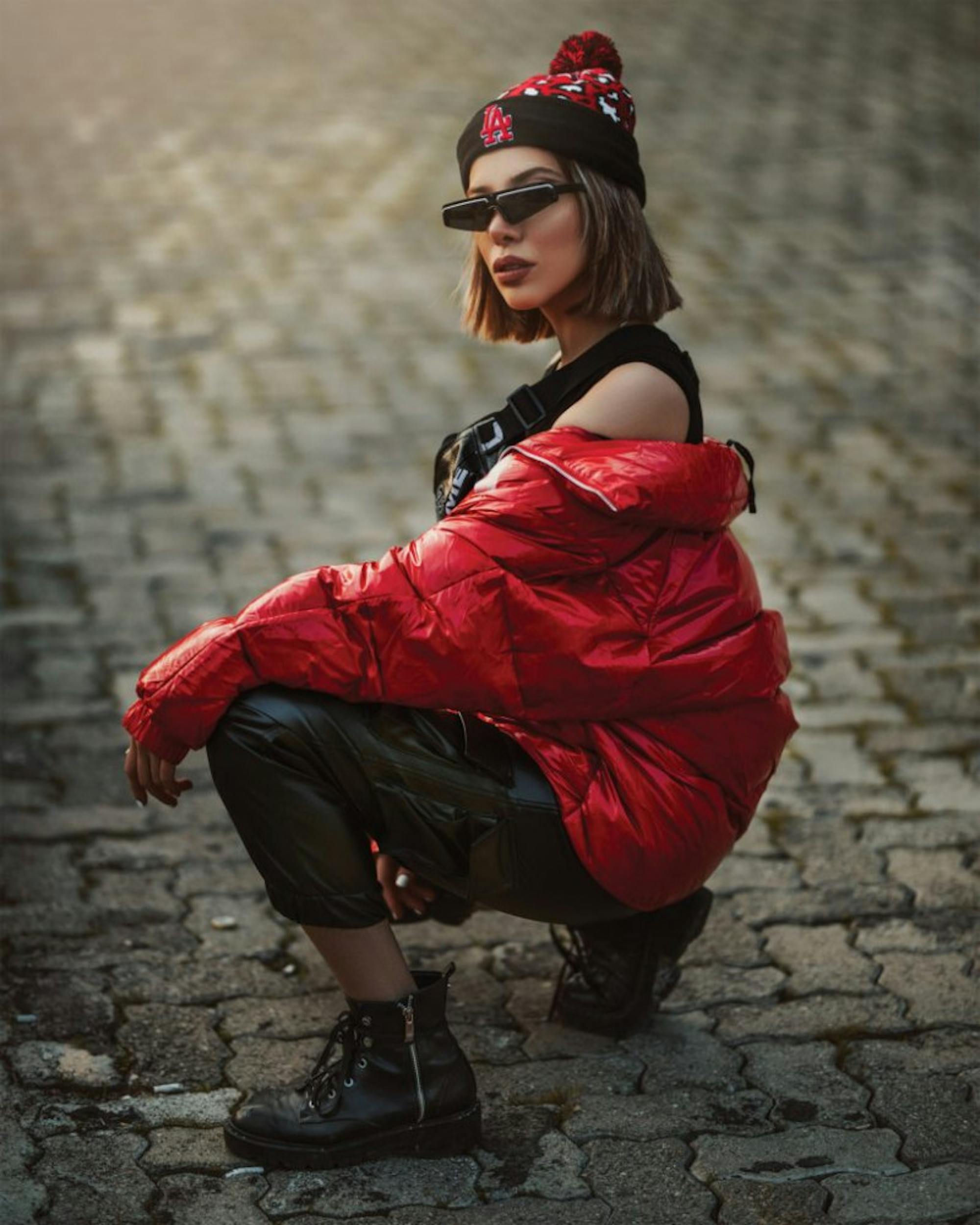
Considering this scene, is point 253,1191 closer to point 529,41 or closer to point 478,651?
point 478,651

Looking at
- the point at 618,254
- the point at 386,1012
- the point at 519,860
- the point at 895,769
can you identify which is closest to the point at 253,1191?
the point at 386,1012

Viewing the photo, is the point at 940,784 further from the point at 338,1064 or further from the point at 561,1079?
the point at 338,1064

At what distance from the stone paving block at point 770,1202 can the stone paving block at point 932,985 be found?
70cm

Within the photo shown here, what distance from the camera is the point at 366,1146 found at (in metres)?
3.13

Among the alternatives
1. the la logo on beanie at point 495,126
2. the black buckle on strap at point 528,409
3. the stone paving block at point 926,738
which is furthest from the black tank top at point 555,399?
the stone paving block at point 926,738

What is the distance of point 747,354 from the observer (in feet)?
28.8

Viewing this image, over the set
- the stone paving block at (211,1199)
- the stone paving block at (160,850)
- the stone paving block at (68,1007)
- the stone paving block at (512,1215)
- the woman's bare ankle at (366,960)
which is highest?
the woman's bare ankle at (366,960)

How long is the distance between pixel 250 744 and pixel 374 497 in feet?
13.5

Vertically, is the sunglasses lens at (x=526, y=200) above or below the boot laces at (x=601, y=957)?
above

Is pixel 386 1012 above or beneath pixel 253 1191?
above

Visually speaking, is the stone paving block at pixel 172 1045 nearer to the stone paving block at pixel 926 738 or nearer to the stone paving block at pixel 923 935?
the stone paving block at pixel 923 935

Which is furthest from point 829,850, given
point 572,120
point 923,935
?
point 572,120

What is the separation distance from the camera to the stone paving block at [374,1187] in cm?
300

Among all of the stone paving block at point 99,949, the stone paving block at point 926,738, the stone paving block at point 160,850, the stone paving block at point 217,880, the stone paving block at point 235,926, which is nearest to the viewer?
the stone paving block at point 99,949
